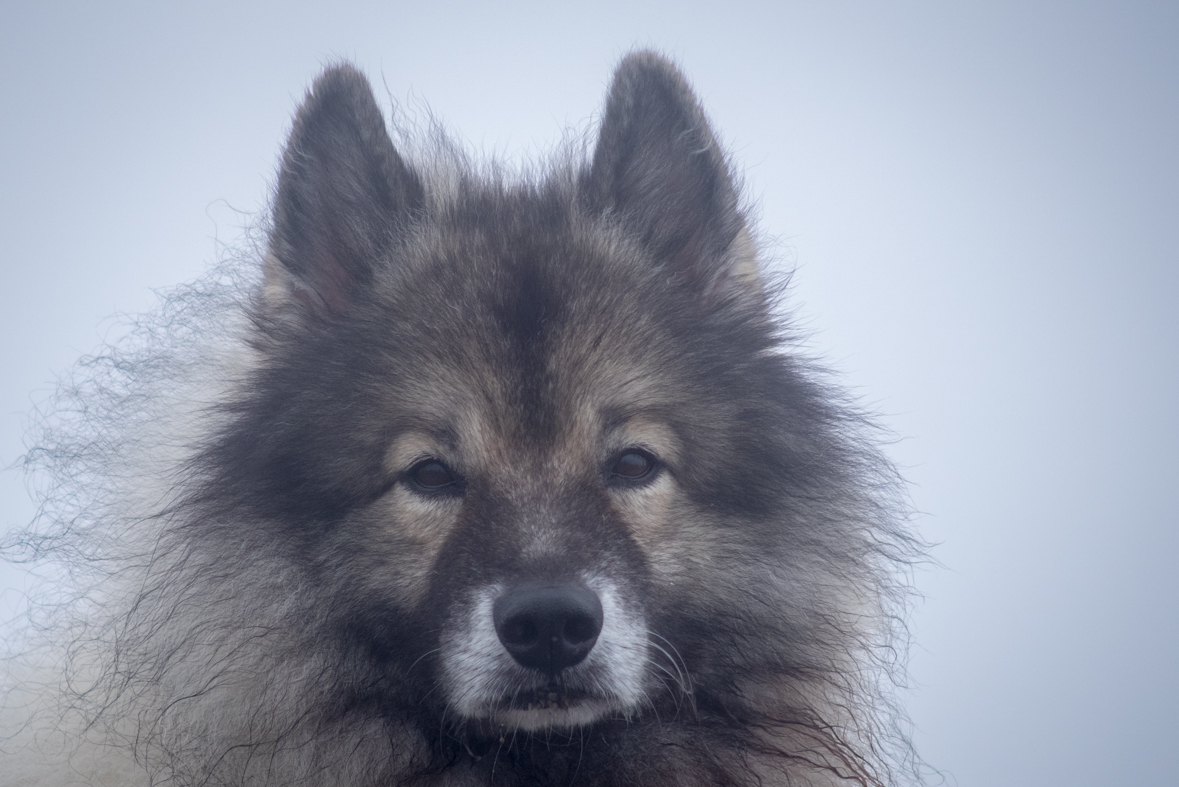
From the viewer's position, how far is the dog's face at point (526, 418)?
2488 millimetres

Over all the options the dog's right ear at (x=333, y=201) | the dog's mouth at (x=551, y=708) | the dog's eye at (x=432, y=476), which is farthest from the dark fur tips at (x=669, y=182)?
the dog's mouth at (x=551, y=708)

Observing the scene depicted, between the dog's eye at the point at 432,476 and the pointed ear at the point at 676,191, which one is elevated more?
the pointed ear at the point at 676,191

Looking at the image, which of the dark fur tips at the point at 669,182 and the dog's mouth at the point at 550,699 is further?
the dark fur tips at the point at 669,182

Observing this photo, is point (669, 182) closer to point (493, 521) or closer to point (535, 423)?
point (535, 423)

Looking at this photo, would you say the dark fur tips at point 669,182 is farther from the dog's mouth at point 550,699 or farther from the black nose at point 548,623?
the dog's mouth at point 550,699

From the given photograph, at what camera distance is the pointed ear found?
3129mm

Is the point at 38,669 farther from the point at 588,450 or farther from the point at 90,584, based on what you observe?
the point at 588,450

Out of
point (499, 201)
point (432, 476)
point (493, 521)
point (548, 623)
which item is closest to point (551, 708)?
point (548, 623)

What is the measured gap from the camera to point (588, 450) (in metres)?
2.72

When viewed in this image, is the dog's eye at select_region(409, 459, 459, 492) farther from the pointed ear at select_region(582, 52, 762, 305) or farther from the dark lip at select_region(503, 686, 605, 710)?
the pointed ear at select_region(582, 52, 762, 305)

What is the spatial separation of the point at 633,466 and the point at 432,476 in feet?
1.89

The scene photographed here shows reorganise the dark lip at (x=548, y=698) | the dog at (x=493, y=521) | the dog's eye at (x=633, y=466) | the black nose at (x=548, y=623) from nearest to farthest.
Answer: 1. the black nose at (x=548, y=623)
2. the dark lip at (x=548, y=698)
3. the dog at (x=493, y=521)
4. the dog's eye at (x=633, y=466)

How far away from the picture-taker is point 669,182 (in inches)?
127

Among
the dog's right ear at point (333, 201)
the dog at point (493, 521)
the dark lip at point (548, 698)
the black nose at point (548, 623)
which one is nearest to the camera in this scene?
the black nose at point (548, 623)
